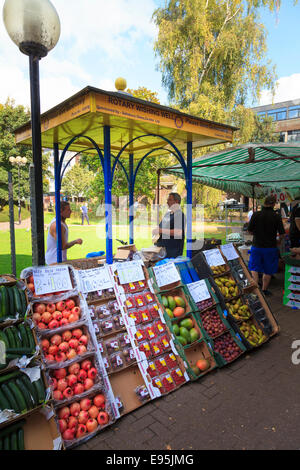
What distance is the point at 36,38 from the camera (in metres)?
2.51

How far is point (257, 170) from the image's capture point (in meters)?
7.93

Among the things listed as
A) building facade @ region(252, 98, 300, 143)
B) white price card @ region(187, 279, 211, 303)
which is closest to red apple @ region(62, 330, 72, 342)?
white price card @ region(187, 279, 211, 303)

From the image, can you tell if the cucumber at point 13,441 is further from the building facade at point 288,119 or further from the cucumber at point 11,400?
the building facade at point 288,119

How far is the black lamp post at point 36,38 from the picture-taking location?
7.87 ft

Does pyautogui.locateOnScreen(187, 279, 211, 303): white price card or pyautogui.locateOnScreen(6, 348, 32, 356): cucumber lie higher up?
pyautogui.locateOnScreen(187, 279, 211, 303): white price card

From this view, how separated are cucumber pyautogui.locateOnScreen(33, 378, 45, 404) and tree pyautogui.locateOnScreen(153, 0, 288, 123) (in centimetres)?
1359

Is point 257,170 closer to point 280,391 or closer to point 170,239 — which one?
point 170,239

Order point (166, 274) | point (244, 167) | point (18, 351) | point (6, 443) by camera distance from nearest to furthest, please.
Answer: point (6, 443) → point (18, 351) → point (166, 274) → point (244, 167)

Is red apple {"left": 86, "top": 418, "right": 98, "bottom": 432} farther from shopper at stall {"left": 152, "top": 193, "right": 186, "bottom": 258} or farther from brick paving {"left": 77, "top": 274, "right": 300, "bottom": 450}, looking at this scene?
shopper at stall {"left": 152, "top": 193, "right": 186, "bottom": 258}

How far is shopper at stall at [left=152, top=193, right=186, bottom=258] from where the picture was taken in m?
4.52

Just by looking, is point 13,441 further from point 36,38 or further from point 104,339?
point 36,38

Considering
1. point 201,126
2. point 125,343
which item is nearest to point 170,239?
point 201,126

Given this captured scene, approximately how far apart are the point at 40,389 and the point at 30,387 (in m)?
0.07

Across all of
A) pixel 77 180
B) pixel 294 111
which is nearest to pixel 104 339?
pixel 77 180
